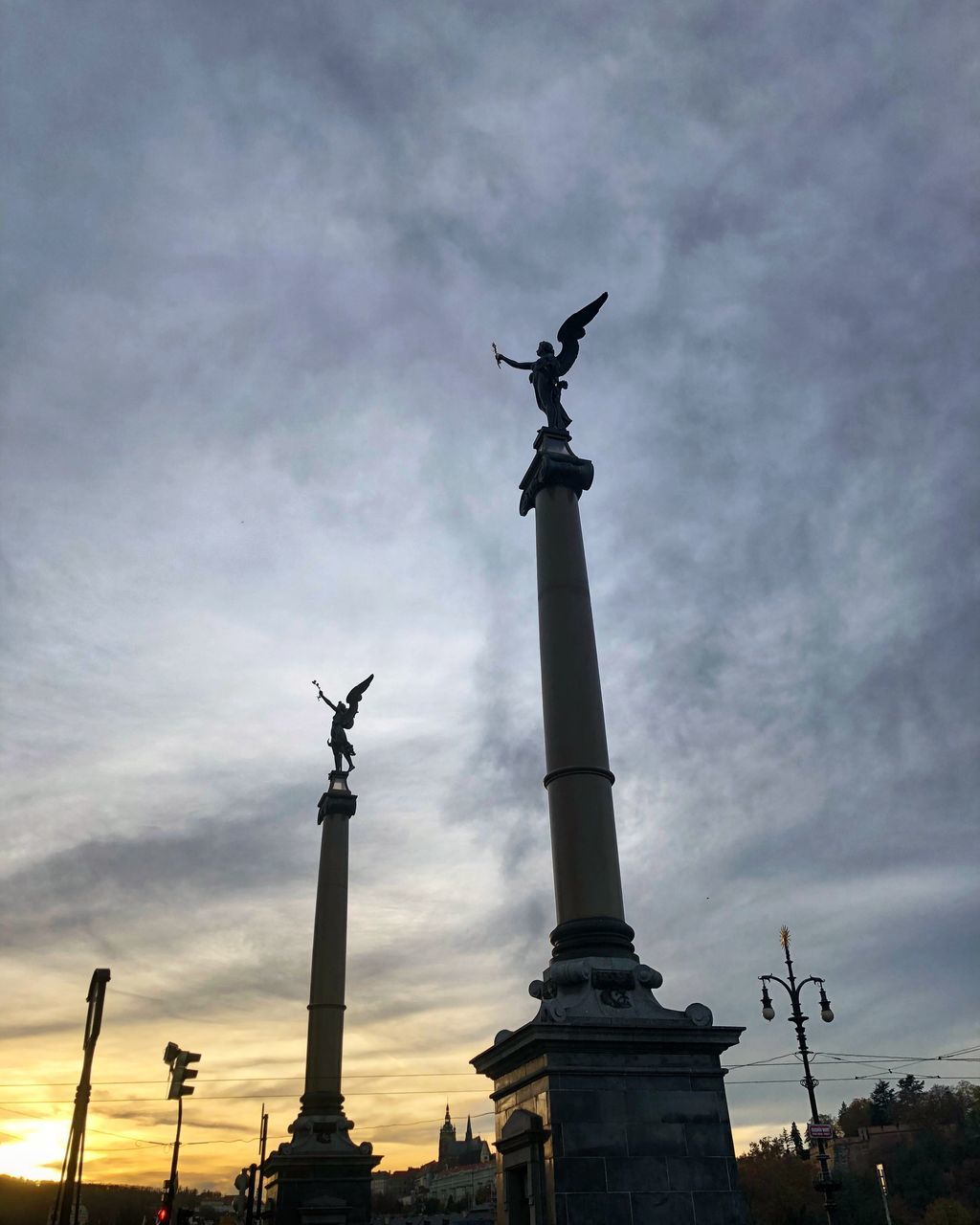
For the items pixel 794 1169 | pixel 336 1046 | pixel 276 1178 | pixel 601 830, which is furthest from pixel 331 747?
pixel 794 1169

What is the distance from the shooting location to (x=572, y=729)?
46.1ft

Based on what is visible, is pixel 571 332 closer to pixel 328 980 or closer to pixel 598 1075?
pixel 598 1075

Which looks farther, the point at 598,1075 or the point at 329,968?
the point at 329,968

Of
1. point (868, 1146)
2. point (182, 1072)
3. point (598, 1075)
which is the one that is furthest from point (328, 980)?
point (868, 1146)

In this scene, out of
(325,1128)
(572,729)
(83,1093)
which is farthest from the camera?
(325,1128)

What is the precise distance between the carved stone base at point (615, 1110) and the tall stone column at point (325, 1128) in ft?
62.7

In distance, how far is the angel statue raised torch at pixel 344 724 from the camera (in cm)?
3803

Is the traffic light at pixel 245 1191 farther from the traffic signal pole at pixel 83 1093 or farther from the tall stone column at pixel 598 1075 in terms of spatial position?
the tall stone column at pixel 598 1075

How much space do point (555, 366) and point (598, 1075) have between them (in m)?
11.9

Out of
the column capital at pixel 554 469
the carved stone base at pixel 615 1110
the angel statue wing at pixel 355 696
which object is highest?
the angel statue wing at pixel 355 696

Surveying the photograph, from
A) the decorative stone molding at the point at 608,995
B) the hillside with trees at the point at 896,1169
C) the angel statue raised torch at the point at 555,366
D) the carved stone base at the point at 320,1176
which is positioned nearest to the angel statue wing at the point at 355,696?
the carved stone base at the point at 320,1176

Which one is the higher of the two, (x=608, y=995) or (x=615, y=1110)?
(x=608, y=995)

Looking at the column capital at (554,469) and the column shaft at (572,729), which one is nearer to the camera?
the column shaft at (572,729)

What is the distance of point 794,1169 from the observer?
88.3 metres
